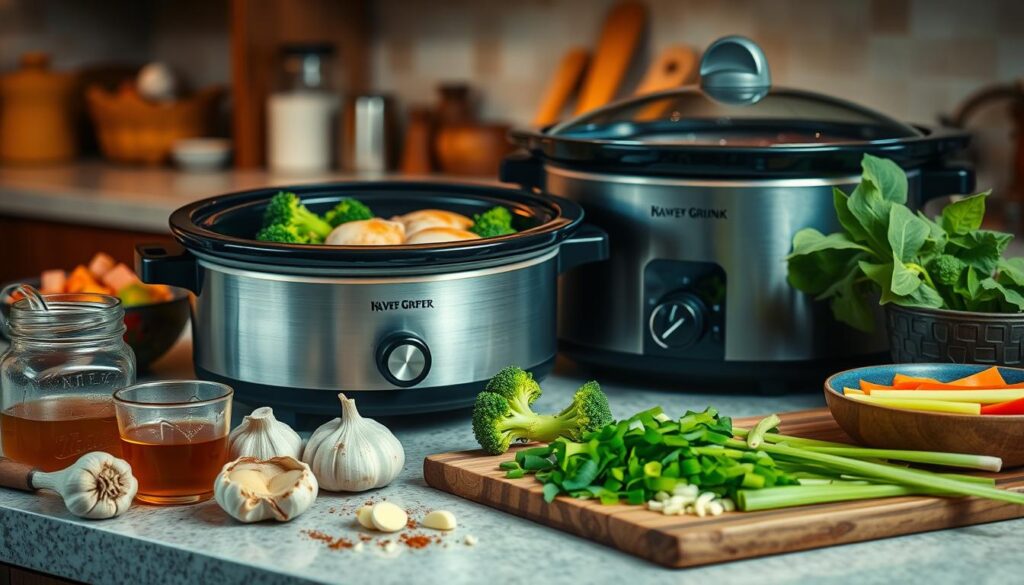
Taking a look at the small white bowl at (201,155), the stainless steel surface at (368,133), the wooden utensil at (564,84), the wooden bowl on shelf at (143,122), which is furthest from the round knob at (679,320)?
the wooden bowl on shelf at (143,122)

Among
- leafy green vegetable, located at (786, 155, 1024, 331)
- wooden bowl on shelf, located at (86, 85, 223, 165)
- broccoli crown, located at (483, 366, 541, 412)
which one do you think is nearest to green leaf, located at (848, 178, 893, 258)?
leafy green vegetable, located at (786, 155, 1024, 331)

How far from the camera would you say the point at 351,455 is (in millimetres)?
1140

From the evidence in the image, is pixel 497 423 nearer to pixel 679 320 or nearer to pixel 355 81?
pixel 679 320

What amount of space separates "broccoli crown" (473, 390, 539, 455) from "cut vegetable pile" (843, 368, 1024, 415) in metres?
0.31

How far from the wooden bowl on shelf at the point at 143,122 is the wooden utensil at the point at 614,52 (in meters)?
1.19

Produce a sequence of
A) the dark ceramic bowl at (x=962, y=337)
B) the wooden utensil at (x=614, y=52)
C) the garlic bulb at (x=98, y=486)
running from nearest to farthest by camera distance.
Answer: the garlic bulb at (x=98, y=486)
the dark ceramic bowl at (x=962, y=337)
the wooden utensil at (x=614, y=52)

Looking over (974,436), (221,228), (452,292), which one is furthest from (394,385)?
(974,436)

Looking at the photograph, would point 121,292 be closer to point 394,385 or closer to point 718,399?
point 394,385

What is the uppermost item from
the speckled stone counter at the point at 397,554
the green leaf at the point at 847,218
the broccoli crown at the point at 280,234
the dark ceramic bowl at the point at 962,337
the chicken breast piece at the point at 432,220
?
the green leaf at the point at 847,218

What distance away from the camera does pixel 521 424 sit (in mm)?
1218

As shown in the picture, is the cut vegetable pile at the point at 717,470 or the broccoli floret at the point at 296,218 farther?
the broccoli floret at the point at 296,218

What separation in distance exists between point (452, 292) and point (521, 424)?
16cm

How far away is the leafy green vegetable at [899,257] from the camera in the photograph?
4.34 ft

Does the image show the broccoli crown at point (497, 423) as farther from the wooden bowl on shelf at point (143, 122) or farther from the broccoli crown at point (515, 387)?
the wooden bowl on shelf at point (143, 122)
